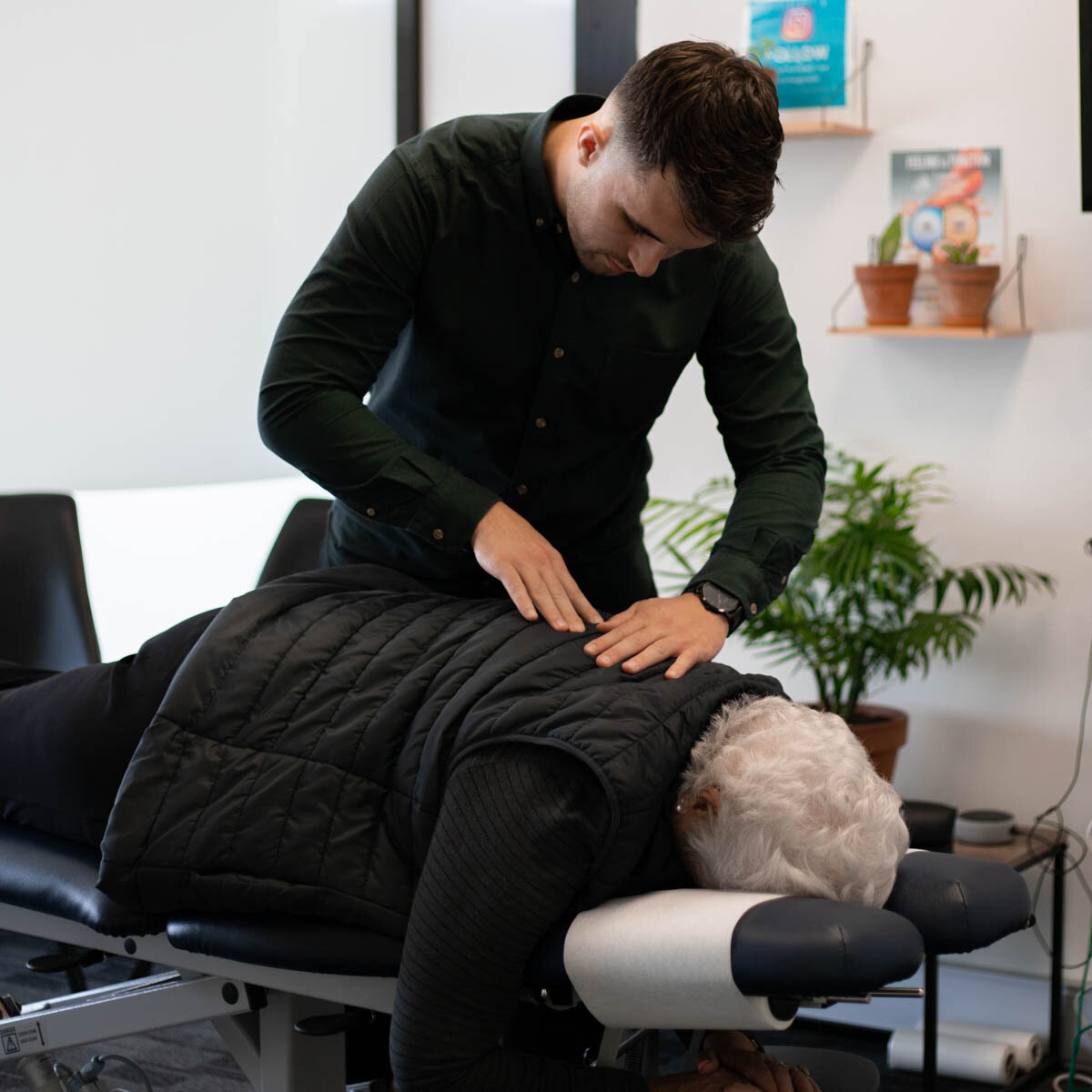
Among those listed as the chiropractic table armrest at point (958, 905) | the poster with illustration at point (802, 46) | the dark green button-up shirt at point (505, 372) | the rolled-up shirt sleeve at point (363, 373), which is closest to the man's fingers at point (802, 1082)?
the chiropractic table armrest at point (958, 905)

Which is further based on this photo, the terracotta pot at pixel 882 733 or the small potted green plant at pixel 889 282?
the small potted green plant at pixel 889 282

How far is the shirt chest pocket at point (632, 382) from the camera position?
1808mm

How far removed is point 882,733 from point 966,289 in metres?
0.91

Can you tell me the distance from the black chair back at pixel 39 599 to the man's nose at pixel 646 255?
4.80 ft

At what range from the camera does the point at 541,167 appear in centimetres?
168

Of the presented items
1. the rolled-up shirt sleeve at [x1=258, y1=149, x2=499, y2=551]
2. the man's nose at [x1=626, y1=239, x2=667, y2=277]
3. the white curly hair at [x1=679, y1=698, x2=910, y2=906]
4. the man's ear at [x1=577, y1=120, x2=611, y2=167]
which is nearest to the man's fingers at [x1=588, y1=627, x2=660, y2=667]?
the white curly hair at [x1=679, y1=698, x2=910, y2=906]

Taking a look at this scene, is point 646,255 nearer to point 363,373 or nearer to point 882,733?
point 363,373

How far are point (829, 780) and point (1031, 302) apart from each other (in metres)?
1.96

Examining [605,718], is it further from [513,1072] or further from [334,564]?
[334,564]

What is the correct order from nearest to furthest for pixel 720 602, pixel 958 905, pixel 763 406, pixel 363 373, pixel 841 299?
1. pixel 958 905
2. pixel 720 602
3. pixel 363 373
4. pixel 763 406
5. pixel 841 299

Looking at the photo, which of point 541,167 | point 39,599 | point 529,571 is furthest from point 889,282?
point 39,599

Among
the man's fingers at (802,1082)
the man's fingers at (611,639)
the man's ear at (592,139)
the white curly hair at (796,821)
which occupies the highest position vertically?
the man's ear at (592,139)

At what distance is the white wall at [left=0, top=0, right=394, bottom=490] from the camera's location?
334cm

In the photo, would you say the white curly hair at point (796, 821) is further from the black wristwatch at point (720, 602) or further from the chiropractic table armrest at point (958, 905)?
the black wristwatch at point (720, 602)
